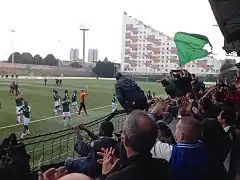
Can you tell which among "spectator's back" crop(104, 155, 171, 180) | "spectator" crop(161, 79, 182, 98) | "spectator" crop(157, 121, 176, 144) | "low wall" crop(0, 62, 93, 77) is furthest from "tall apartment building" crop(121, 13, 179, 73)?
"spectator's back" crop(104, 155, 171, 180)

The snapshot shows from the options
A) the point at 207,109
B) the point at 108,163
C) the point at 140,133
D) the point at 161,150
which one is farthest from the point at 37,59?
the point at 140,133

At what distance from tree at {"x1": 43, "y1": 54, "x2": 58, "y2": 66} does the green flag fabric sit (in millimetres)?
116205

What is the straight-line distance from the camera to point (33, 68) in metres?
104

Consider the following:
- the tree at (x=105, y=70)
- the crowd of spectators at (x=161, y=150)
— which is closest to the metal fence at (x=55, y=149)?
the crowd of spectators at (x=161, y=150)

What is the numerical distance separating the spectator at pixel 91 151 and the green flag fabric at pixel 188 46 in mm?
4240

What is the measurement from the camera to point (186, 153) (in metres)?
3.01

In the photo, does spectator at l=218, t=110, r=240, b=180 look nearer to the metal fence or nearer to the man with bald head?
the man with bald head

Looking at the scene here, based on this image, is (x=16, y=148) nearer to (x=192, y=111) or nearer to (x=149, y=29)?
(x=192, y=111)

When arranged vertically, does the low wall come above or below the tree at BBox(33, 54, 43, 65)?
below

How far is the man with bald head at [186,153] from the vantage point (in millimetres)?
2975

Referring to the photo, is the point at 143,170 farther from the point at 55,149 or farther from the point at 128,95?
the point at 55,149

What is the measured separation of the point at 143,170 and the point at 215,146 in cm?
127

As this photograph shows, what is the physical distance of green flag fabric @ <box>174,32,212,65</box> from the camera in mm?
7699

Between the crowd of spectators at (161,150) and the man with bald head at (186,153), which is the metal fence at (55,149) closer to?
the crowd of spectators at (161,150)
